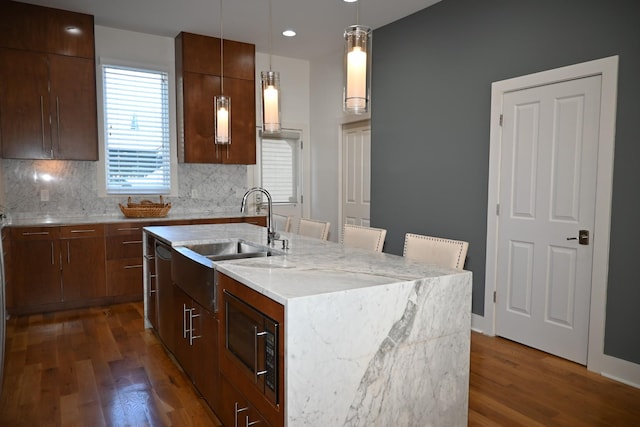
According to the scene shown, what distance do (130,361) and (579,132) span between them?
142 inches

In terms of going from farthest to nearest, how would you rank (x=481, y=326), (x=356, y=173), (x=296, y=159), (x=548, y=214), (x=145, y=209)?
(x=296, y=159)
(x=356, y=173)
(x=145, y=209)
(x=481, y=326)
(x=548, y=214)

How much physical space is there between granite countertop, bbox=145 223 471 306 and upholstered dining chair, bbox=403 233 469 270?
0.28 m

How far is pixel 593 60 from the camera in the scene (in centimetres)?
304

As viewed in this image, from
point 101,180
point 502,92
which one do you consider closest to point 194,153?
point 101,180

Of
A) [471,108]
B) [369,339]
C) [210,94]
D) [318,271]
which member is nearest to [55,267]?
[210,94]

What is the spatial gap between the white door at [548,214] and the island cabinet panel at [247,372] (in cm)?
251

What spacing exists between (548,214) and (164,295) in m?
2.93

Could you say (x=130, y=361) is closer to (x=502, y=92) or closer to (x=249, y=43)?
(x=502, y=92)

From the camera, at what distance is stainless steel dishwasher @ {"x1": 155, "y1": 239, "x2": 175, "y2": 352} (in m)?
3.06

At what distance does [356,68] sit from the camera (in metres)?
2.30

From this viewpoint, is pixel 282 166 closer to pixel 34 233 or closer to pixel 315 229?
pixel 315 229

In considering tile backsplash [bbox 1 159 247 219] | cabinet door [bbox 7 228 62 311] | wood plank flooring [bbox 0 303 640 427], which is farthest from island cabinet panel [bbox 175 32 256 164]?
wood plank flooring [bbox 0 303 640 427]

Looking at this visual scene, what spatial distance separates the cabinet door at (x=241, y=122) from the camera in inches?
219

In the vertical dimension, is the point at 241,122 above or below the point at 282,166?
above
